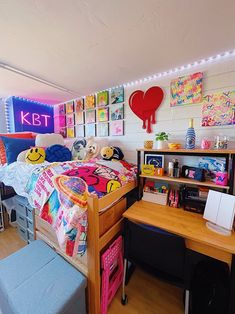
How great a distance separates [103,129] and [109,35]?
1386mm

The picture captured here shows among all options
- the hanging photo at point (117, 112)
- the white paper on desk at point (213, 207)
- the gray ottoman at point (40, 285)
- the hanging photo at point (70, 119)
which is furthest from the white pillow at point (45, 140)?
the white paper on desk at point (213, 207)

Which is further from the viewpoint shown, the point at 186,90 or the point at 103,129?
the point at 103,129

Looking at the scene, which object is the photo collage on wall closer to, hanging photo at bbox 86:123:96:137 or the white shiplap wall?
hanging photo at bbox 86:123:96:137

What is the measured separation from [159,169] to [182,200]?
39cm

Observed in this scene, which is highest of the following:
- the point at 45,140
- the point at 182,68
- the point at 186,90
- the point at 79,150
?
the point at 182,68

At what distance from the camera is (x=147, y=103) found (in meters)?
1.98

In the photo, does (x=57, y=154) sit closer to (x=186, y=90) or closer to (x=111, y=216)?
(x=111, y=216)

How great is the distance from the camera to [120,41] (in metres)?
1.28

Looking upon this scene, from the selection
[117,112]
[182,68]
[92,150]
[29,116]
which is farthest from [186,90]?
[29,116]

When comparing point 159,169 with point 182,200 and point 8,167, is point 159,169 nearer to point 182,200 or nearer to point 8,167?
point 182,200

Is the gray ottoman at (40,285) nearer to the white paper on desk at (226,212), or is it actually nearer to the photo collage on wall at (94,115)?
the white paper on desk at (226,212)

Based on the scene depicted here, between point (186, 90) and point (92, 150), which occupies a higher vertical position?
point (186, 90)

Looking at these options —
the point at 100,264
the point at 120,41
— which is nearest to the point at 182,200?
the point at 100,264

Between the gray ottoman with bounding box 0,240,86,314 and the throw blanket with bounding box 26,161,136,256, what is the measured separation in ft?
0.69
